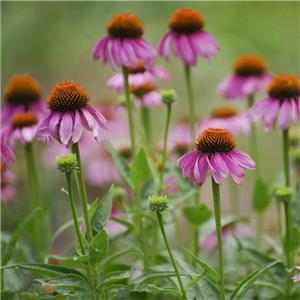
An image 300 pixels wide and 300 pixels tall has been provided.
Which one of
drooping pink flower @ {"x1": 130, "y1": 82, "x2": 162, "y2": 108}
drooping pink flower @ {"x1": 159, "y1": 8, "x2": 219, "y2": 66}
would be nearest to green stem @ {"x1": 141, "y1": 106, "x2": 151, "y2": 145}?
drooping pink flower @ {"x1": 130, "y1": 82, "x2": 162, "y2": 108}

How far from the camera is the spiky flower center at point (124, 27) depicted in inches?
47.5

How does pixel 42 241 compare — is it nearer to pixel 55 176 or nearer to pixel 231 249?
pixel 231 249

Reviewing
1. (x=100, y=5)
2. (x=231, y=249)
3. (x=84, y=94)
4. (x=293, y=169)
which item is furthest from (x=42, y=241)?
(x=100, y=5)

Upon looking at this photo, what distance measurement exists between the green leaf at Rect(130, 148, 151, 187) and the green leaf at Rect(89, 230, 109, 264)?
21 centimetres

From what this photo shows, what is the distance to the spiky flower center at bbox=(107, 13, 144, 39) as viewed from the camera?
1.21 m

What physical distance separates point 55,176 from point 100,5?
1344mm

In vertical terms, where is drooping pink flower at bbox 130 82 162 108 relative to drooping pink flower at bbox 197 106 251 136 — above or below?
above

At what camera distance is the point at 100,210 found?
3.26 feet

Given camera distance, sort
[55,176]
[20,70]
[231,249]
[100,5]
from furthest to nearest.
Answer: [100,5], [20,70], [55,176], [231,249]

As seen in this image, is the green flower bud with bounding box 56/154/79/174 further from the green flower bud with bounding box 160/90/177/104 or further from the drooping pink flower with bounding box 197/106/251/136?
the drooping pink flower with bounding box 197/106/251/136

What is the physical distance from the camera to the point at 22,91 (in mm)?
1379

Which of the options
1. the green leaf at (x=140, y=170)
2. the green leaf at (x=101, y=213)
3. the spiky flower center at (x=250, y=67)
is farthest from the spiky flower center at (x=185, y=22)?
the green leaf at (x=101, y=213)

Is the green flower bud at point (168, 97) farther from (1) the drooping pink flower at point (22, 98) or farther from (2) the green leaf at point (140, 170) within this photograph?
(1) the drooping pink flower at point (22, 98)

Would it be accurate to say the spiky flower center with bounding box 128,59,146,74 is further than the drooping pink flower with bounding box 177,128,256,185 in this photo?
Yes
